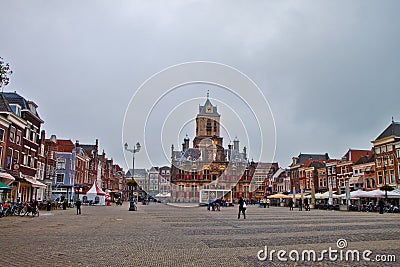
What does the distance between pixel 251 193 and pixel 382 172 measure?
6053 centimetres

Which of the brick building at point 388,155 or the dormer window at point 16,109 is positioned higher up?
the dormer window at point 16,109

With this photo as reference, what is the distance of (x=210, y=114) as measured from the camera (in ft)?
431

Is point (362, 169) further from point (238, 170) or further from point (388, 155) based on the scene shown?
point (238, 170)

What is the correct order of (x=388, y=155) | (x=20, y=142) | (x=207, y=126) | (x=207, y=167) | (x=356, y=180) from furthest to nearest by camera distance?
(x=207, y=126), (x=207, y=167), (x=356, y=180), (x=388, y=155), (x=20, y=142)

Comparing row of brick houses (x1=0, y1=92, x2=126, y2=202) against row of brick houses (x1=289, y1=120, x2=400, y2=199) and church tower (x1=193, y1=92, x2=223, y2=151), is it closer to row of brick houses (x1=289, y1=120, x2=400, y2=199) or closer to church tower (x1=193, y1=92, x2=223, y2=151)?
row of brick houses (x1=289, y1=120, x2=400, y2=199)

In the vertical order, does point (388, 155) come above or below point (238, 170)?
below

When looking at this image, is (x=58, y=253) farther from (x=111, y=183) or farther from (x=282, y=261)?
(x=111, y=183)

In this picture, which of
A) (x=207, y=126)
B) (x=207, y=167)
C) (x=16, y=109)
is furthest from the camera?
(x=207, y=126)

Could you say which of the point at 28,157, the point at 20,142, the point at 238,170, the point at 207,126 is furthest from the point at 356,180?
the point at 207,126

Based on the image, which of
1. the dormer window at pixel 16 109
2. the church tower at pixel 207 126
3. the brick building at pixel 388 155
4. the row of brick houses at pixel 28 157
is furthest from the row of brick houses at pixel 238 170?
the dormer window at pixel 16 109

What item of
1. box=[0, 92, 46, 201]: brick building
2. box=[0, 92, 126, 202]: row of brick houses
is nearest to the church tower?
box=[0, 92, 126, 202]: row of brick houses

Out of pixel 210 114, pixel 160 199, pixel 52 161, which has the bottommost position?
pixel 160 199

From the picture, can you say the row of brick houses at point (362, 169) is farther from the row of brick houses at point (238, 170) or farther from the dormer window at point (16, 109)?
the dormer window at point (16, 109)

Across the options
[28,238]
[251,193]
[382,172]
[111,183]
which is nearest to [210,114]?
[251,193]
